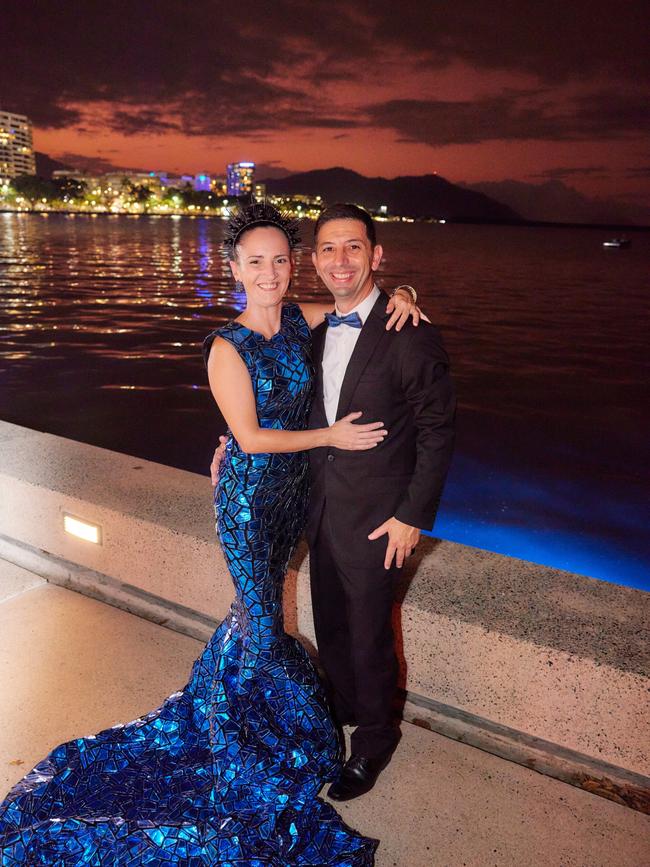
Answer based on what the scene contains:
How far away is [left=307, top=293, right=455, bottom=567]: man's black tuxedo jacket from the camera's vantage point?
2.53m

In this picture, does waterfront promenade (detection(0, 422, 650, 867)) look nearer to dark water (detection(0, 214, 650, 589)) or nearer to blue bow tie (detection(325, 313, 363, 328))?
blue bow tie (detection(325, 313, 363, 328))

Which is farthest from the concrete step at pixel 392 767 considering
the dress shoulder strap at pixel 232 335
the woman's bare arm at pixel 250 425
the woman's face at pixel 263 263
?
the woman's face at pixel 263 263

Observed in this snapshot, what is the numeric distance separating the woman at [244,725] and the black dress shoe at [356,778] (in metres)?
0.06

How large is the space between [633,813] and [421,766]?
2.89ft

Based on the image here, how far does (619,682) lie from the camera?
8.88 ft

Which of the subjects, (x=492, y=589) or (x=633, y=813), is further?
(x=492, y=589)

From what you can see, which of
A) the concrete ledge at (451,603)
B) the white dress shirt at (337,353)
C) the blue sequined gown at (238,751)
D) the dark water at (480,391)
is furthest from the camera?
the dark water at (480,391)

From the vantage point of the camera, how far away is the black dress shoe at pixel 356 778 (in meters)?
2.86

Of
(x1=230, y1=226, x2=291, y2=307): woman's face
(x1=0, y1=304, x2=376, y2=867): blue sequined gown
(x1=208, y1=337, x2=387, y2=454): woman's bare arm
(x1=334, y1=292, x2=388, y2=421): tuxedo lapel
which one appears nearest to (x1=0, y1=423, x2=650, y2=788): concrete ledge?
(x1=0, y1=304, x2=376, y2=867): blue sequined gown

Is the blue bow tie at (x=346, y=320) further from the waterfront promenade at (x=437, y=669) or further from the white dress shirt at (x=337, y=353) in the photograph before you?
the waterfront promenade at (x=437, y=669)

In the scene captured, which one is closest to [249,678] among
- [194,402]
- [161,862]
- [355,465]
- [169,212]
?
[161,862]

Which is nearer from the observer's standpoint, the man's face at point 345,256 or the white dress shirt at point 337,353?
the man's face at point 345,256

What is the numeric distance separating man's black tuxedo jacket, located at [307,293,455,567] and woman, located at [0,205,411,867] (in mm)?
98

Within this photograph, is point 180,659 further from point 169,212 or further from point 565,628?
point 169,212
